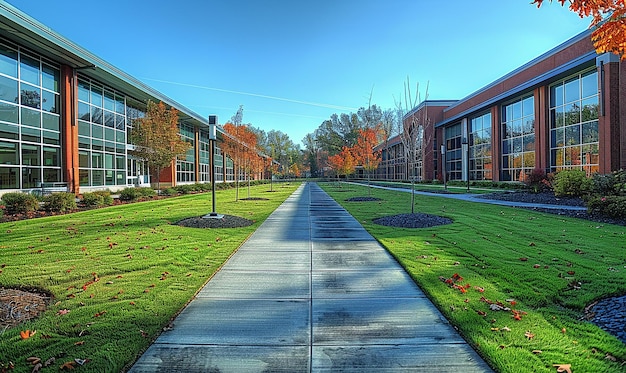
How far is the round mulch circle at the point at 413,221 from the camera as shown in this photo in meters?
10.8

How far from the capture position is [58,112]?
65.3 ft

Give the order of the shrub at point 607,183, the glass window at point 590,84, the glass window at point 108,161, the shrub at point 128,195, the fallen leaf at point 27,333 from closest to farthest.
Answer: the fallen leaf at point 27,333
the shrub at point 607,183
the shrub at point 128,195
the glass window at point 590,84
the glass window at point 108,161

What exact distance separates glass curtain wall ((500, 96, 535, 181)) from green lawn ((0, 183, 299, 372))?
27.4 m

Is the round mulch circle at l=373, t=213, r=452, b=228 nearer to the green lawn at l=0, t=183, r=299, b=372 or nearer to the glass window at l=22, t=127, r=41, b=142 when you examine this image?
the green lawn at l=0, t=183, r=299, b=372

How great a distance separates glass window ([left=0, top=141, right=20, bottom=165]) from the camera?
16.2m

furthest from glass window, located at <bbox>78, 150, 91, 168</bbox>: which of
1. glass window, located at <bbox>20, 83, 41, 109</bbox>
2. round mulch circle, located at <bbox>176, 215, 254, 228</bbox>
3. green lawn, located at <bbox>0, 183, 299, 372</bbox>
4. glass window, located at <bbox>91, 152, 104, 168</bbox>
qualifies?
round mulch circle, located at <bbox>176, 215, 254, 228</bbox>

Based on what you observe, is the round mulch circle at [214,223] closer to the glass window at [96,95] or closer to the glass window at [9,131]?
the glass window at [9,131]

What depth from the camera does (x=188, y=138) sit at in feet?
129

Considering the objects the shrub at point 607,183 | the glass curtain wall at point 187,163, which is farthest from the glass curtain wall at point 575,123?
the glass curtain wall at point 187,163

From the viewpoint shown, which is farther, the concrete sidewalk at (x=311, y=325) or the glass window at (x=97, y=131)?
the glass window at (x=97, y=131)

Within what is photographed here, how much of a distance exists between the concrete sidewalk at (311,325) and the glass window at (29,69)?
60.3 ft

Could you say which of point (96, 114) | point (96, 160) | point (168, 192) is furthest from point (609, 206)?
point (96, 114)

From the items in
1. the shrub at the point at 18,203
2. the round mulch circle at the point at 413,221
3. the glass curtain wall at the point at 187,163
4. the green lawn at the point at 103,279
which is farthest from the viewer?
the glass curtain wall at the point at 187,163

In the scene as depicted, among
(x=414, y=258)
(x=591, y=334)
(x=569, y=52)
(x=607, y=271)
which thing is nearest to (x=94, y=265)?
(x=414, y=258)
